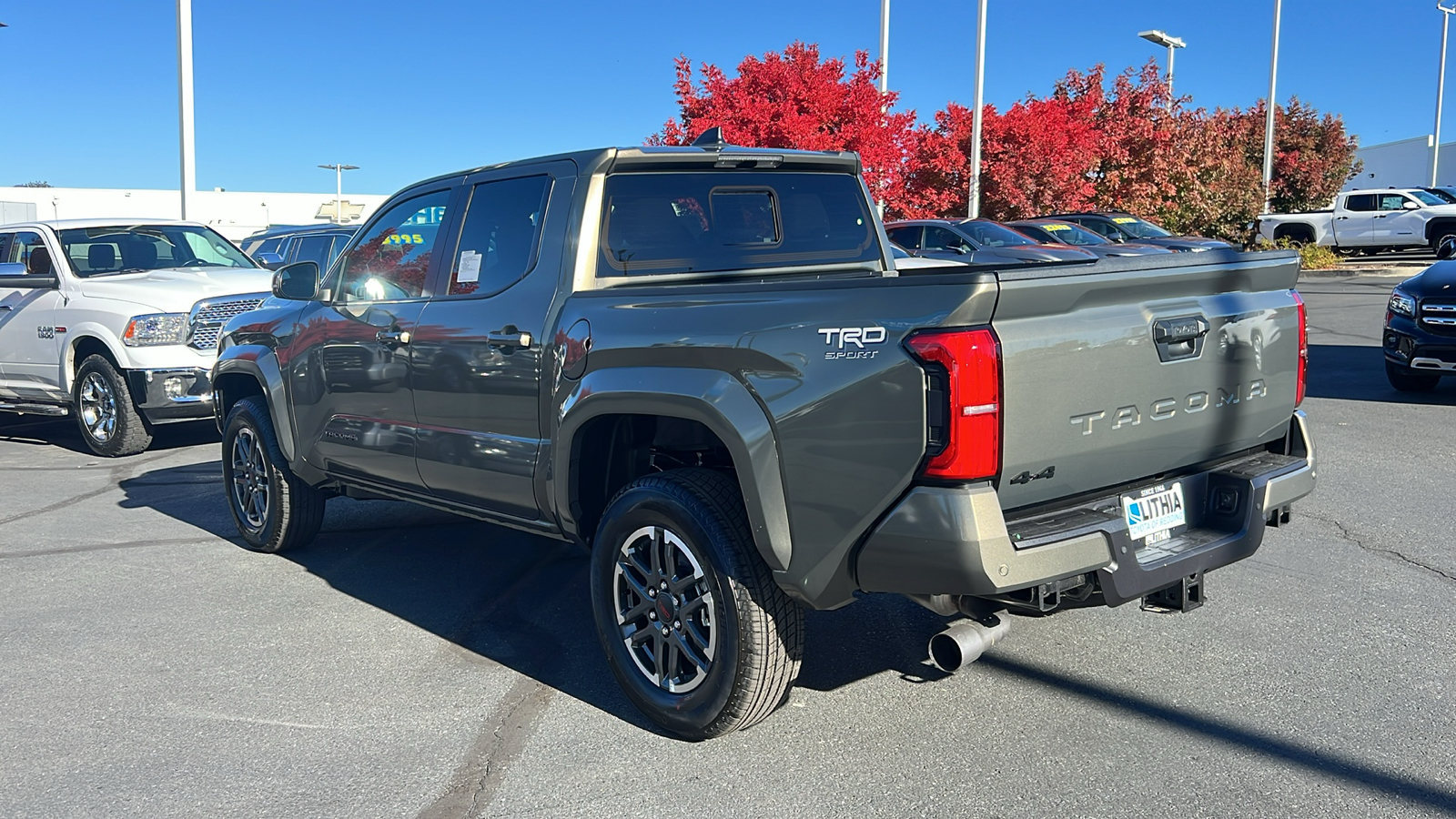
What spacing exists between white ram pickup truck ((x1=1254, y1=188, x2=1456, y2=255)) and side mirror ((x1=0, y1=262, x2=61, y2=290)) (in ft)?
98.8

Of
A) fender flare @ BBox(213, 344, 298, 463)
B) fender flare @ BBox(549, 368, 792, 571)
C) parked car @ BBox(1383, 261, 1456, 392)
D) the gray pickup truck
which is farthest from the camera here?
parked car @ BBox(1383, 261, 1456, 392)

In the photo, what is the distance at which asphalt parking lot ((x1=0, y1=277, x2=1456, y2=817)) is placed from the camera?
141 inches

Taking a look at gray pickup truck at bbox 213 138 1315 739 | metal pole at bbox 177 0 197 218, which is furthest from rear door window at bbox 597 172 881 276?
metal pole at bbox 177 0 197 218

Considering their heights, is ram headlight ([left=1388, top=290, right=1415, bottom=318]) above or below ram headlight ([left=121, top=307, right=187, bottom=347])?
above

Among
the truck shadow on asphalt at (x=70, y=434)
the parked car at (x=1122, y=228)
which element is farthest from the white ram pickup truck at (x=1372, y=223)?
the truck shadow on asphalt at (x=70, y=434)

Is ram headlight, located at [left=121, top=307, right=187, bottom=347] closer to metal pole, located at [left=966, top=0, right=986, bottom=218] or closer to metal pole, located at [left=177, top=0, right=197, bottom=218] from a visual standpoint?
metal pole, located at [left=177, top=0, right=197, bottom=218]

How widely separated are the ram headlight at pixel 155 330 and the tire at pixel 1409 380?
35.4 feet

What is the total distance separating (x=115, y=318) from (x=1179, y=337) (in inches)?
349


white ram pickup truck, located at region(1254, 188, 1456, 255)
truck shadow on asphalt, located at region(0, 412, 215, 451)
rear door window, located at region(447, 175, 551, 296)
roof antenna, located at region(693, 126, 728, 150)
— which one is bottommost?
truck shadow on asphalt, located at region(0, 412, 215, 451)

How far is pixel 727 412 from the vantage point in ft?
12.0

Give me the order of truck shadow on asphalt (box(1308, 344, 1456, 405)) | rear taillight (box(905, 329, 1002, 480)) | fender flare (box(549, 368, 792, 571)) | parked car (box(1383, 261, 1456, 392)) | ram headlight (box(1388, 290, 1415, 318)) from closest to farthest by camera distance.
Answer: rear taillight (box(905, 329, 1002, 480)), fender flare (box(549, 368, 792, 571)), parked car (box(1383, 261, 1456, 392)), ram headlight (box(1388, 290, 1415, 318)), truck shadow on asphalt (box(1308, 344, 1456, 405))

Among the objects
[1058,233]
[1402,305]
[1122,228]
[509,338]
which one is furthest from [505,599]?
[1122,228]

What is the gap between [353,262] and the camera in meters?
5.78

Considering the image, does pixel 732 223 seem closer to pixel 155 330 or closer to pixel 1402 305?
pixel 155 330
